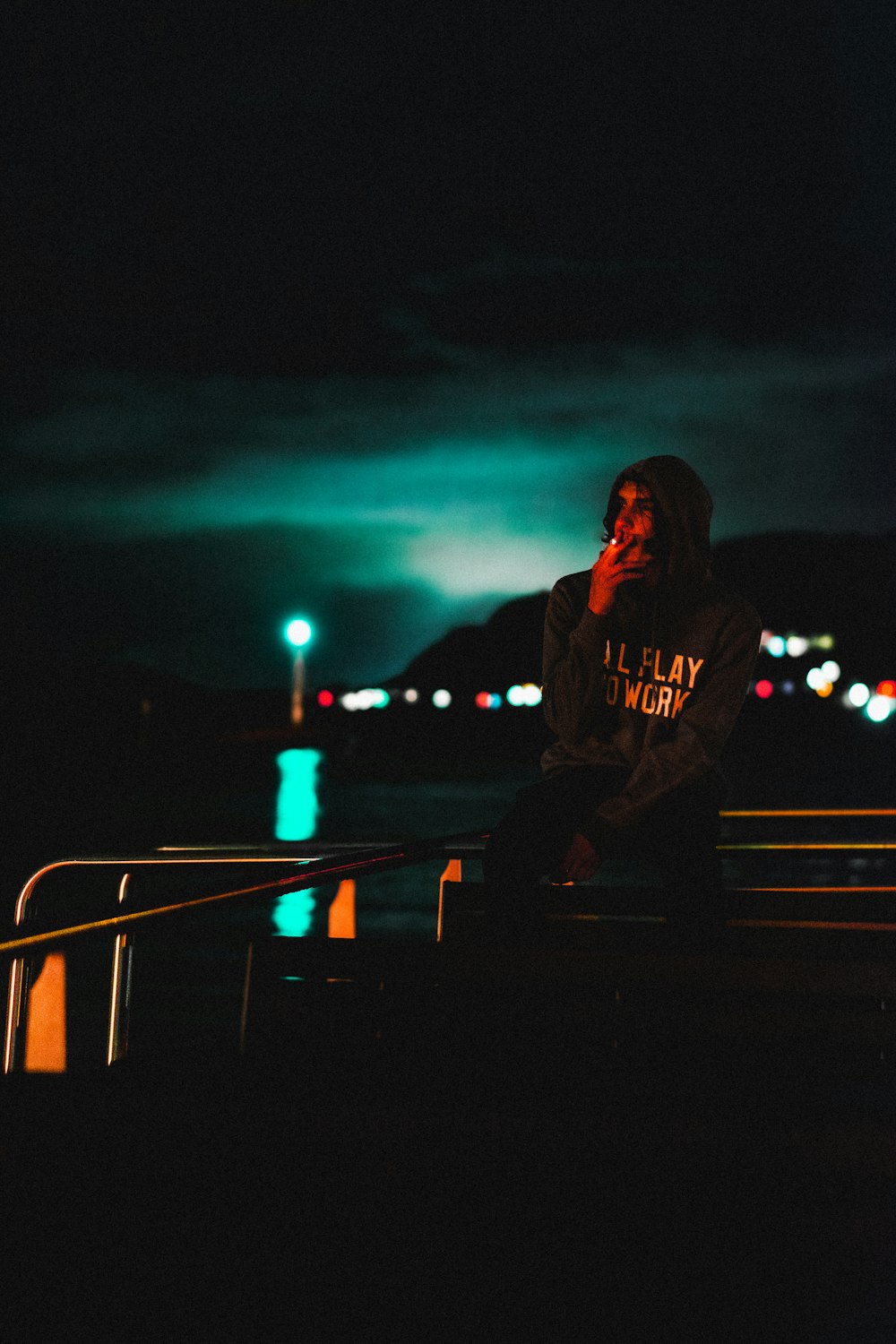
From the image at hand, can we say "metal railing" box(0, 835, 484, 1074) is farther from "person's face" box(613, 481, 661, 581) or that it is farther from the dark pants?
"person's face" box(613, 481, 661, 581)

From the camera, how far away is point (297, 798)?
2866cm

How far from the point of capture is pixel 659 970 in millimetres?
3889

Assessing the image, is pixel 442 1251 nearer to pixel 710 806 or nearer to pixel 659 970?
pixel 659 970

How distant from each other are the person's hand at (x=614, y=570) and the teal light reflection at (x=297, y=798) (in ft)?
10.4

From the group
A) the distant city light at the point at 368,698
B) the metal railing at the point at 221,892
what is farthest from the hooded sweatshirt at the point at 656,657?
the distant city light at the point at 368,698

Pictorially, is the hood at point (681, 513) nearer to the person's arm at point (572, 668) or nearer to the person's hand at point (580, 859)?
the person's arm at point (572, 668)

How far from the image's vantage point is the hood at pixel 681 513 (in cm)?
405

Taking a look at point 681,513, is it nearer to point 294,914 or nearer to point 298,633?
point 294,914

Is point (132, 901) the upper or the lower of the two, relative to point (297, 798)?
lower

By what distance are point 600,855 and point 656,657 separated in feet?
2.13

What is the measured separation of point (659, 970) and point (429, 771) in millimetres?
39066

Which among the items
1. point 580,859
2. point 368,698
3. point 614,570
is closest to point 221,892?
point 580,859

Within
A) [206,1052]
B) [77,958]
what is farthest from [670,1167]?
[77,958]

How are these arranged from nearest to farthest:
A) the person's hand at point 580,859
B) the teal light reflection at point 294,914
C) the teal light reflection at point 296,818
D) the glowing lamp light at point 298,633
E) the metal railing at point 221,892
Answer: the metal railing at point 221,892, the person's hand at point 580,859, the teal light reflection at point 294,914, the teal light reflection at point 296,818, the glowing lamp light at point 298,633
